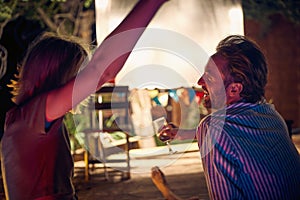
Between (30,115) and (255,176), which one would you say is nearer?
(30,115)

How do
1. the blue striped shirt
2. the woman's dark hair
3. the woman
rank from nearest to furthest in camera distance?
1. the woman
2. the woman's dark hair
3. the blue striped shirt

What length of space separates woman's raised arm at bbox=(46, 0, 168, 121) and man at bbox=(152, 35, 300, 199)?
0.63 m

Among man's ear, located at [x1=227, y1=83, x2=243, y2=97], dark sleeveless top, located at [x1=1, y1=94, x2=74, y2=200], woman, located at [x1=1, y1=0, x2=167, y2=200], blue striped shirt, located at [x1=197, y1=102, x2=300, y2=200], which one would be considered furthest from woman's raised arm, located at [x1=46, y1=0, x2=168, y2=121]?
man's ear, located at [x1=227, y1=83, x2=243, y2=97]

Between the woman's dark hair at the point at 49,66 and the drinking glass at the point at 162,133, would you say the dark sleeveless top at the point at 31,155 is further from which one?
the drinking glass at the point at 162,133

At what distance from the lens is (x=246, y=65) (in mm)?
1768

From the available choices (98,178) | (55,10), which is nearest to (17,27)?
(55,10)

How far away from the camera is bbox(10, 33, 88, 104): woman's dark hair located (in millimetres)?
1453

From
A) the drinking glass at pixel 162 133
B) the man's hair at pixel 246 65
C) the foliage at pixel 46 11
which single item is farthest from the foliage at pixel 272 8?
the man's hair at pixel 246 65

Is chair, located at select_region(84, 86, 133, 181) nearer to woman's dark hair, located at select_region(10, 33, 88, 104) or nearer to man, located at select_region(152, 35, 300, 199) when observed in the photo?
man, located at select_region(152, 35, 300, 199)

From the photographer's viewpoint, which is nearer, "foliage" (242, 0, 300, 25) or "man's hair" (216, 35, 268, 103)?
"man's hair" (216, 35, 268, 103)

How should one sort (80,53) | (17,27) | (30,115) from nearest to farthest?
(30,115) → (80,53) → (17,27)

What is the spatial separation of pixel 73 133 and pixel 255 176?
6310mm

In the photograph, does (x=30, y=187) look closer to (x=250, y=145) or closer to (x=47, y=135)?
(x=47, y=135)

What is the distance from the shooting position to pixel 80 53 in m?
1.49
